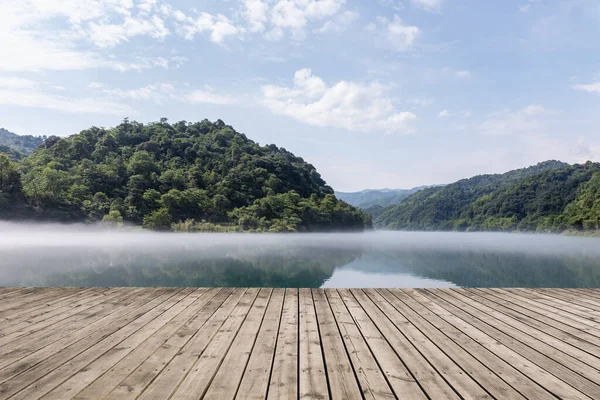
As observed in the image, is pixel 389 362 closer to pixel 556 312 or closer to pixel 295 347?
pixel 295 347

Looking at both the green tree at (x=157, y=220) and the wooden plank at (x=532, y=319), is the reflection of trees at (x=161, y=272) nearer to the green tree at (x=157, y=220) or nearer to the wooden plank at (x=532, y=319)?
the wooden plank at (x=532, y=319)

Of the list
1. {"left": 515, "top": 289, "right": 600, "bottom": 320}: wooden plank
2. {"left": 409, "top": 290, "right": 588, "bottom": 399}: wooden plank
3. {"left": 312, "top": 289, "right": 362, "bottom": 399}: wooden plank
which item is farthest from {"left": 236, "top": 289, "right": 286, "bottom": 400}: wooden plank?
{"left": 515, "top": 289, "right": 600, "bottom": 320}: wooden plank

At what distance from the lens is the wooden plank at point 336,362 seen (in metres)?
1.73

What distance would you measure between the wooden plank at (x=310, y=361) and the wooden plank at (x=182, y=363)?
2.01ft

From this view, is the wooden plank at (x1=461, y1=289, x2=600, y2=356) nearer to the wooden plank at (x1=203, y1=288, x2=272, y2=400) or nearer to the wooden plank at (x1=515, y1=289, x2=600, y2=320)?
the wooden plank at (x1=515, y1=289, x2=600, y2=320)

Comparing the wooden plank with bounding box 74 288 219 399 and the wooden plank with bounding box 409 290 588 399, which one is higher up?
the wooden plank with bounding box 409 290 588 399

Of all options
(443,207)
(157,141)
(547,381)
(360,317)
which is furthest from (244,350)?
(443,207)

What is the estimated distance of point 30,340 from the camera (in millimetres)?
2475

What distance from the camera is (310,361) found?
2.09m

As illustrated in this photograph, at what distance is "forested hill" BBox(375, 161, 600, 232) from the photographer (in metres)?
64.4

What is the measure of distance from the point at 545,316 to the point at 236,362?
2.82m

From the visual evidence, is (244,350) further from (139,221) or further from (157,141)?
(157,141)

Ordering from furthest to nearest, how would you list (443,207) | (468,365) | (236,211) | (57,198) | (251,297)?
1. (443,207)
2. (236,211)
3. (57,198)
4. (251,297)
5. (468,365)

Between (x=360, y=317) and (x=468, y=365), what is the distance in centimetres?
112
